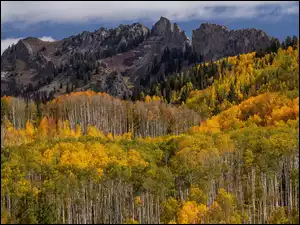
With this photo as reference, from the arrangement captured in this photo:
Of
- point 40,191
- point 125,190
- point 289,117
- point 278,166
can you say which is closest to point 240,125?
point 289,117

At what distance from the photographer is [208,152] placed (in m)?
128

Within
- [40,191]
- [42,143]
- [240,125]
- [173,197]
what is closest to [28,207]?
[40,191]

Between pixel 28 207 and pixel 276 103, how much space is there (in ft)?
400

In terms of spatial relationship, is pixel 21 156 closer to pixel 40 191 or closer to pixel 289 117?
pixel 40 191

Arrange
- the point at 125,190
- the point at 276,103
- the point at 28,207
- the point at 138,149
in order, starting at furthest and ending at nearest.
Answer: the point at 276,103
the point at 138,149
the point at 125,190
the point at 28,207

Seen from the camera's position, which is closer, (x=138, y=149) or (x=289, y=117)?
(x=138, y=149)

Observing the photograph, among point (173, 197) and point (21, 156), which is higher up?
point (21, 156)

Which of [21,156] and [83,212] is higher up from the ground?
[21,156]

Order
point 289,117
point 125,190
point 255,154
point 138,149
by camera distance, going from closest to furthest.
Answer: point 125,190
point 255,154
point 138,149
point 289,117

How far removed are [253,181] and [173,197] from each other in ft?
59.0

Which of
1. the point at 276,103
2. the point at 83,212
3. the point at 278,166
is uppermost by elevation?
the point at 276,103

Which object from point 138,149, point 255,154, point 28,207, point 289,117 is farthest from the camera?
point 289,117

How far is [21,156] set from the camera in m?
125

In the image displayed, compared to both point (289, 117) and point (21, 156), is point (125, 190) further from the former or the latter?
point (289, 117)
